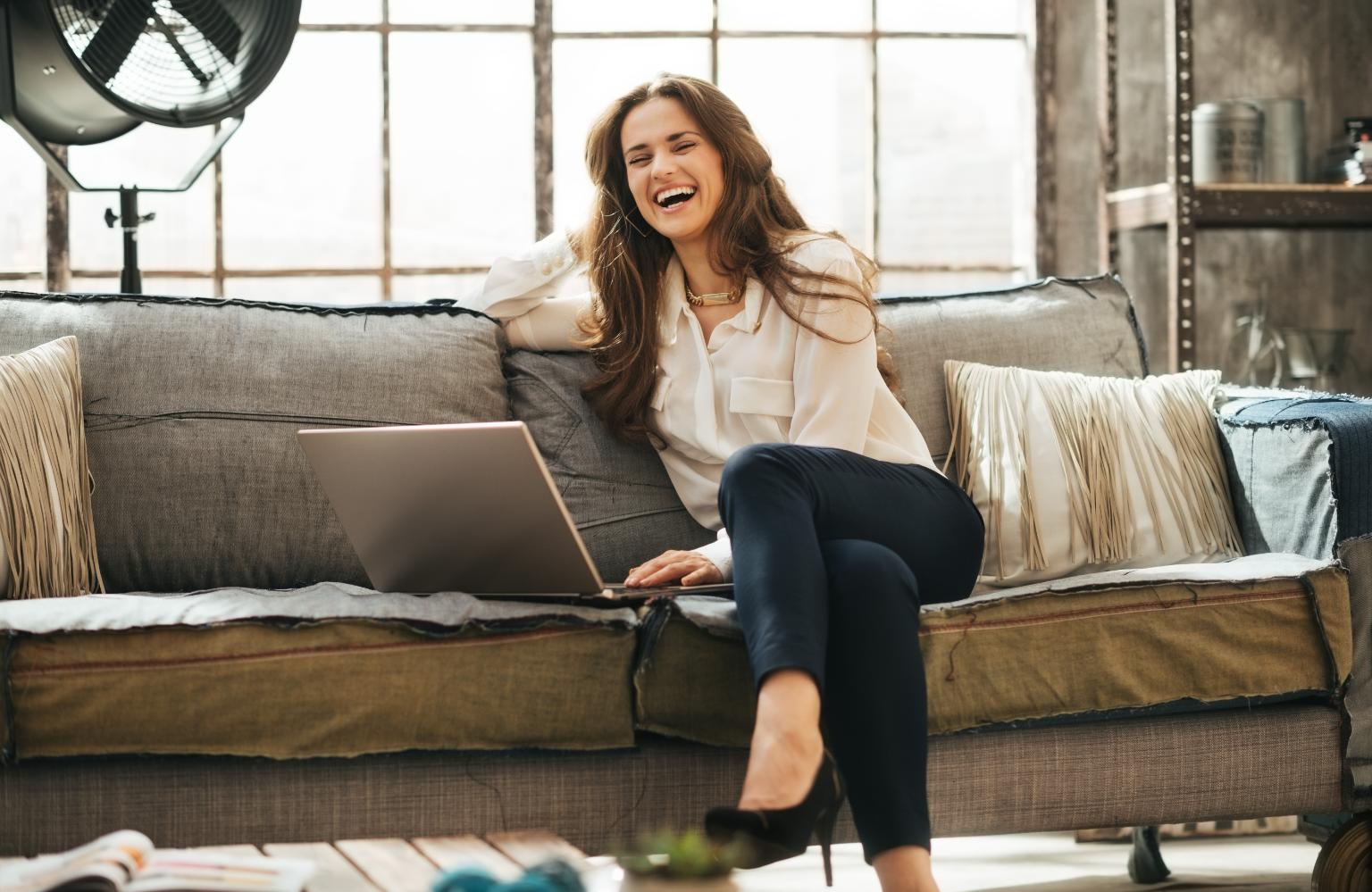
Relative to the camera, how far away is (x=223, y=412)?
2.02 metres

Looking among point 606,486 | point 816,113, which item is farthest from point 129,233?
point 816,113

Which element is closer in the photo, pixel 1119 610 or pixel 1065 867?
pixel 1119 610

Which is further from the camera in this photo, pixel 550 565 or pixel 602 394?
pixel 602 394

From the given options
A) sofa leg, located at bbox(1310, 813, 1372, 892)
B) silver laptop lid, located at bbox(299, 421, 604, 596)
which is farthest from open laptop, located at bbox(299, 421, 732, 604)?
sofa leg, located at bbox(1310, 813, 1372, 892)

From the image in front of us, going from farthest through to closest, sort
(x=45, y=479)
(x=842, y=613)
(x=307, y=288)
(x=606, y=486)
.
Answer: (x=307, y=288)
(x=606, y=486)
(x=45, y=479)
(x=842, y=613)

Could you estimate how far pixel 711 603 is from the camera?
1.63 meters

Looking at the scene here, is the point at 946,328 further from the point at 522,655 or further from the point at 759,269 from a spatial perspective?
the point at 522,655

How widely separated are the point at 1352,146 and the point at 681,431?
6.31ft

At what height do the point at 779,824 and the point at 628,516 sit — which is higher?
the point at 628,516

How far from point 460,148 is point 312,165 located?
34cm

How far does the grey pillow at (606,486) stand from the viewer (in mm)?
2072

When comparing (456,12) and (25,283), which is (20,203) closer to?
(25,283)

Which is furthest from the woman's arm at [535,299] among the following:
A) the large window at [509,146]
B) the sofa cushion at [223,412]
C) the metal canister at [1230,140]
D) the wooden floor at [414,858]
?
the metal canister at [1230,140]

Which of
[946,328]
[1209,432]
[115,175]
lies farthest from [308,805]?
[115,175]
